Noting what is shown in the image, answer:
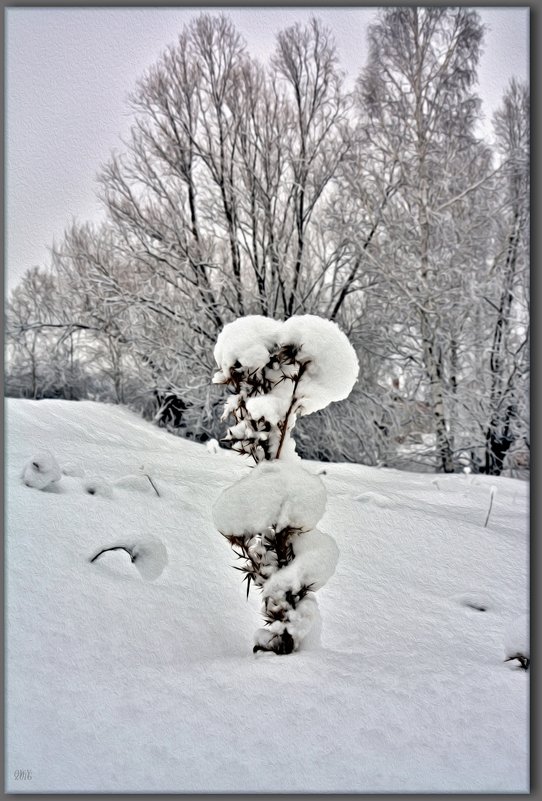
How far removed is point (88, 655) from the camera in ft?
4.58

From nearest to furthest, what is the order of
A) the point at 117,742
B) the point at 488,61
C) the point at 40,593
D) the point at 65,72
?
1. the point at 117,742
2. the point at 40,593
3. the point at 65,72
4. the point at 488,61

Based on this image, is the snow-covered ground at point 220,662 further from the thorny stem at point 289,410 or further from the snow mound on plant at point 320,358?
the snow mound on plant at point 320,358

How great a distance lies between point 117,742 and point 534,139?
2367 millimetres

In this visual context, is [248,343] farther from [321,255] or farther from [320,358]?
[321,255]

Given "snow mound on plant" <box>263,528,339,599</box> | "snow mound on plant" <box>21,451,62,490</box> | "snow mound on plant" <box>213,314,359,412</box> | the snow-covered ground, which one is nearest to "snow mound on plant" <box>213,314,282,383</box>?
"snow mound on plant" <box>213,314,359,412</box>

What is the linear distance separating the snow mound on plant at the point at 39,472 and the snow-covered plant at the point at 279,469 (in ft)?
2.59

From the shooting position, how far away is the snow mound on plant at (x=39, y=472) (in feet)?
6.49

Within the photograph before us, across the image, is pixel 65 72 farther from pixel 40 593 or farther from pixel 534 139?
pixel 40 593

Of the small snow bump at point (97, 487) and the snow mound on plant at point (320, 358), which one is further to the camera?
the small snow bump at point (97, 487)

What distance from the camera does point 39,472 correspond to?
1.98m

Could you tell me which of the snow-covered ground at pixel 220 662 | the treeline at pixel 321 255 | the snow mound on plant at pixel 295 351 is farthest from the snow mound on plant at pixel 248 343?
the treeline at pixel 321 255

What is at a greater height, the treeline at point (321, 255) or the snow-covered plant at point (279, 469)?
the treeline at point (321, 255)

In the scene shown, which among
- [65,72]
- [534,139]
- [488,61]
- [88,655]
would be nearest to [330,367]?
[88,655]

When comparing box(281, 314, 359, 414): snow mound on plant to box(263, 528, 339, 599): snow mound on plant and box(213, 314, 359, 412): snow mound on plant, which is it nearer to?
box(213, 314, 359, 412): snow mound on plant
